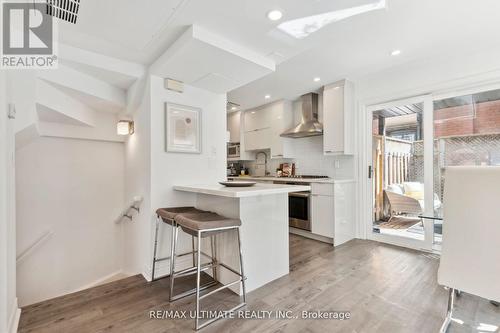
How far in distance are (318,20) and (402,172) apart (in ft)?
8.41

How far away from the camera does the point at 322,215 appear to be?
3381 mm

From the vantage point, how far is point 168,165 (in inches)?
98.1

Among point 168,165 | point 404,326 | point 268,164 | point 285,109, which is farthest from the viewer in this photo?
point 268,164

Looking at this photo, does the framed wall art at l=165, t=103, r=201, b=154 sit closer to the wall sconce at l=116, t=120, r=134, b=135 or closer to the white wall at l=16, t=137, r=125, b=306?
the wall sconce at l=116, t=120, r=134, b=135

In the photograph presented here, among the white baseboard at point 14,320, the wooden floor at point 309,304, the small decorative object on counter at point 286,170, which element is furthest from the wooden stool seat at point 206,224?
the small decorative object on counter at point 286,170

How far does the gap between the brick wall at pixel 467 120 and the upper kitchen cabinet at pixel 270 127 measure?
89.9 inches

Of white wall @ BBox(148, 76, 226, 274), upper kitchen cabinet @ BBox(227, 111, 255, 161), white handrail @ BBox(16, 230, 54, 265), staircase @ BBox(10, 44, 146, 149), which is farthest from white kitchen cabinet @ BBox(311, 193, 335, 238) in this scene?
white handrail @ BBox(16, 230, 54, 265)

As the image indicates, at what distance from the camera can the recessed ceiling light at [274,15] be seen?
65.9 inches

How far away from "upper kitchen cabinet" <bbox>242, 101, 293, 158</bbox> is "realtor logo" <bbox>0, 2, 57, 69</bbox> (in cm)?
338

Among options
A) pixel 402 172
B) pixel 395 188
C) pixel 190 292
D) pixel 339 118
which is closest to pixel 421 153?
pixel 402 172

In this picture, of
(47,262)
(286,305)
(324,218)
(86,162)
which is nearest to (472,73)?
(324,218)

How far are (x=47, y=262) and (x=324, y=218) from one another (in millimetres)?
3738

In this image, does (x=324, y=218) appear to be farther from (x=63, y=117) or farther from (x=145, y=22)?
(x=63, y=117)

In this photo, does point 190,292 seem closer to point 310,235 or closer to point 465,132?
point 310,235
